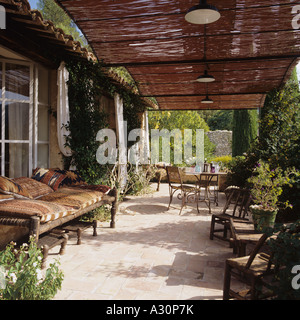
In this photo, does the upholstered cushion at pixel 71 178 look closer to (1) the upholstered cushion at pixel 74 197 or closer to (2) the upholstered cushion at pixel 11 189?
(1) the upholstered cushion at pixel 74 197

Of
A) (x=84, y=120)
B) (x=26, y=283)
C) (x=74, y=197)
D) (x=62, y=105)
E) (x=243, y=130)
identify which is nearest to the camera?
(x=26, y=283)

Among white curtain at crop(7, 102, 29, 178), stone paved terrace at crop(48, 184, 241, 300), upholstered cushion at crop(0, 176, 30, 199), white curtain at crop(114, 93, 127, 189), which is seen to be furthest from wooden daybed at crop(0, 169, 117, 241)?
white curtain at crop(114, 93, 127, 189)

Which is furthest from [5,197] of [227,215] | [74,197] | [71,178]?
[227,215]

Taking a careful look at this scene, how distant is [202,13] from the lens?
294 cm

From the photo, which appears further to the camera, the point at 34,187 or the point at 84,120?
the point at 84,120

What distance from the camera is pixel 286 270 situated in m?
1.75

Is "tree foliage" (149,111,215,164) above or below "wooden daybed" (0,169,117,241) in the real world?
above

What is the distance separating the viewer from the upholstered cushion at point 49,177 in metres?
4.48

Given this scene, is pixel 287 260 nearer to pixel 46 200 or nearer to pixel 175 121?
pixel 46 200

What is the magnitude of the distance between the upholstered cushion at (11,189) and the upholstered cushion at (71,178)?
102cm

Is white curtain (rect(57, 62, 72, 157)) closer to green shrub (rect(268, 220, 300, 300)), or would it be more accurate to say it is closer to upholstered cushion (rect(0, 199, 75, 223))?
upholstered cushion (rect(0, 199, 75, 223))

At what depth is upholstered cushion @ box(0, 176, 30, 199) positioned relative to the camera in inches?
136

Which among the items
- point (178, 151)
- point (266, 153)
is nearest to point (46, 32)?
point (266, 153)

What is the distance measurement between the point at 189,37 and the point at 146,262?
3.33m
